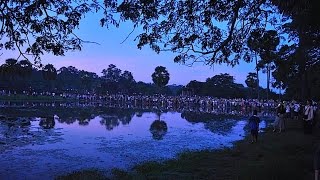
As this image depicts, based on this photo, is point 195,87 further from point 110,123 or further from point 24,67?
point 24,67

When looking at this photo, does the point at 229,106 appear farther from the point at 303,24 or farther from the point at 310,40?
the point at 303,24

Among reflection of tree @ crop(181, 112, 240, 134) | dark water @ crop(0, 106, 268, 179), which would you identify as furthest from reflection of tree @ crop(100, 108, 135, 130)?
reflection of tree @ crop(181, 112, 240, 134)

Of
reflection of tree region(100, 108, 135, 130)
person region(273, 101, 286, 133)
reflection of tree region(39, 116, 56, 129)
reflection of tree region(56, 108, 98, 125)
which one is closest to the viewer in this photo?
person region(273, 101, 286, 133)

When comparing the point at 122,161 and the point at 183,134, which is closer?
the point at 122,161

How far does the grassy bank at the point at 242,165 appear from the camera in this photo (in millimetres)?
11648

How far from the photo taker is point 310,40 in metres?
20.3

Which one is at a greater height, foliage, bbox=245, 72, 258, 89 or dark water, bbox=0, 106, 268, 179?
foliage, bbox=245, 72, 258, 89

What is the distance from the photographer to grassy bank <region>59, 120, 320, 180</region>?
1165 centimetres

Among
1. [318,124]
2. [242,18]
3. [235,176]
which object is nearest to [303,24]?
[242,18]

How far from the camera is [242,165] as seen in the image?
14.0 metres

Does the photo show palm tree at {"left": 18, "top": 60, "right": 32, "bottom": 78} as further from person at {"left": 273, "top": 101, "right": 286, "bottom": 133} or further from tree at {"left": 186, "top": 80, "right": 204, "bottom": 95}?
tree at {"left": 186, "top": 80, "right": 204, "bottom": 95}

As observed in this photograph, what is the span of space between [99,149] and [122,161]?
11.9ft

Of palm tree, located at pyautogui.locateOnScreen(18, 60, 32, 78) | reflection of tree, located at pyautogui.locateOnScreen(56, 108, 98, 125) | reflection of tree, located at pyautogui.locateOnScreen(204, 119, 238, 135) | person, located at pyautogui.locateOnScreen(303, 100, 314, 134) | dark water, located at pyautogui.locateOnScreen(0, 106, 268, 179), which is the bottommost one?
dark water, located at pyautogui.locateOnScreen(0, 106, 268, 179)

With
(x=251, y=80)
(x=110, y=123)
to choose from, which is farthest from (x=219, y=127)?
(x=251, y=80)
